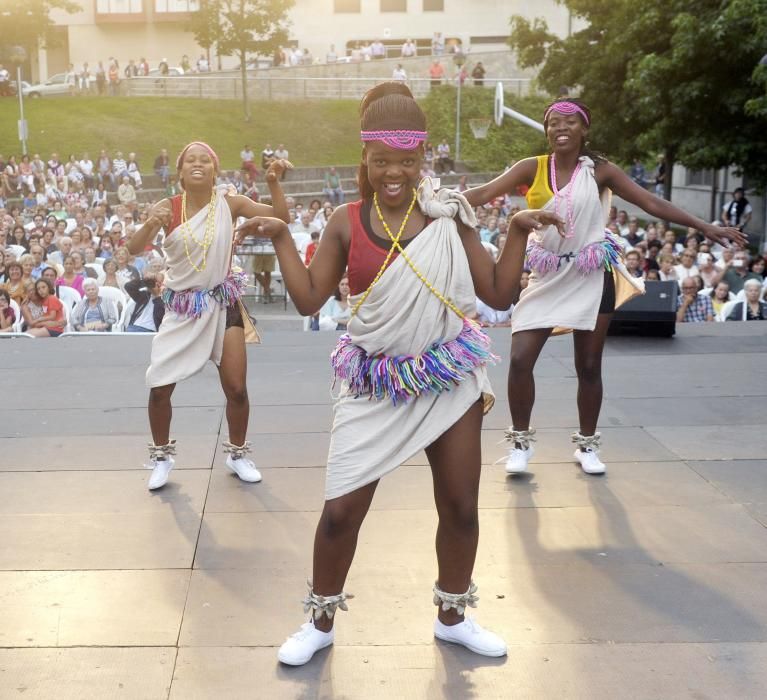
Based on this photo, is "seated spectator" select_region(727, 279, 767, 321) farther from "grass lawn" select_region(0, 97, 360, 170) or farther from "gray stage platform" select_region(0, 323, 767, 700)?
"grass lawn" select_region(0, 97, 360, 170)

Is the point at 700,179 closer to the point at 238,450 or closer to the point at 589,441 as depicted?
the point at 589,441

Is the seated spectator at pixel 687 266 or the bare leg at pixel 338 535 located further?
the seated spectator at pixel 687 266

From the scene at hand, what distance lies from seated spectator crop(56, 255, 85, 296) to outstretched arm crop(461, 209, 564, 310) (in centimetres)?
937

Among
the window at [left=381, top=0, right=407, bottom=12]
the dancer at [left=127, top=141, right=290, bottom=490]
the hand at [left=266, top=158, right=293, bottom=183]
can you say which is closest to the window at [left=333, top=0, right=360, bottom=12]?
the window at [left=381, top=0, right=407, bottom=12]

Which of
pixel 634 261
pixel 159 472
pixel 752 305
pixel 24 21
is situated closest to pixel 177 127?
pixel 24 21

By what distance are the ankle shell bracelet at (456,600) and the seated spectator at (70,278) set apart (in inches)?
368

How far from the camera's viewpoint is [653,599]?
12.5ft

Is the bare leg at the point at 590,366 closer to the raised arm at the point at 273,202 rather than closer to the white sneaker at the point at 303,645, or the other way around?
the raised arm at the point at 273,202

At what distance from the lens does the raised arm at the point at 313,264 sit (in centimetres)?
325

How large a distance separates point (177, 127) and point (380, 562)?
35.6 meters

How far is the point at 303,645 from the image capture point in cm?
332

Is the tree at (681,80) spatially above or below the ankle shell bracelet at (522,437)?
above

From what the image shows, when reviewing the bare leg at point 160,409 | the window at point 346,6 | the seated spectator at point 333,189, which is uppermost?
the window at point 346,6

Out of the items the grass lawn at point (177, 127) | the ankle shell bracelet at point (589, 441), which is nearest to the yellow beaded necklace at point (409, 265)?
the ankle shell bracelet at point (589, 441)
